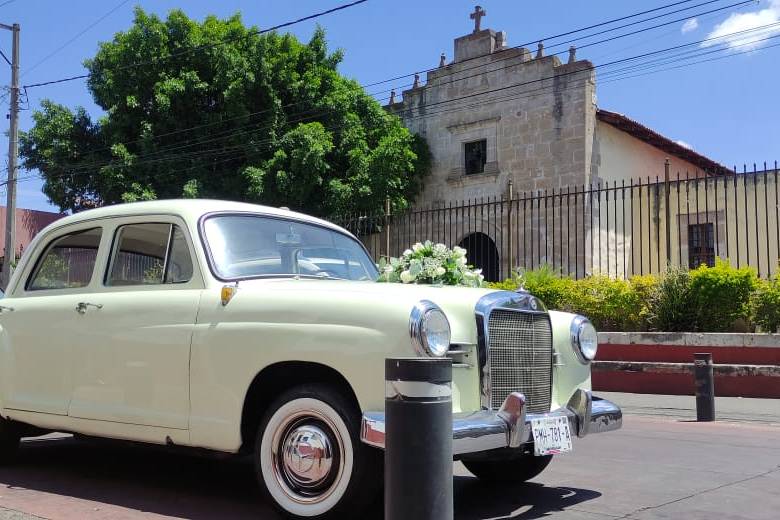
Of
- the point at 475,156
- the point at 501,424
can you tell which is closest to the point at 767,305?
the point at 501,424

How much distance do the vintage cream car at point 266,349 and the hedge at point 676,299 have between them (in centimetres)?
662

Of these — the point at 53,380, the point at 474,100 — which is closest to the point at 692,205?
the point at 474,100

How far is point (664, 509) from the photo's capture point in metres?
4.48

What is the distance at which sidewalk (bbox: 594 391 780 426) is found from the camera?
923cm

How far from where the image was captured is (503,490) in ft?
A: 16.8

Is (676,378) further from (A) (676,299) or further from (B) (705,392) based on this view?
(B) (705,392)

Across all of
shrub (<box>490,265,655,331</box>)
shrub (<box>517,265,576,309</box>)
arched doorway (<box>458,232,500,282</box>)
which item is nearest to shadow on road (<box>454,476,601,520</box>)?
shrub (<box>490,265,655,331</box>)

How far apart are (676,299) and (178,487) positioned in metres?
9.49

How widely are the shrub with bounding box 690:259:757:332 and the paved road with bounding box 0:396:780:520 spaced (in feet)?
16.7

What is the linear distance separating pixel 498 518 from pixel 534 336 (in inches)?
40.5

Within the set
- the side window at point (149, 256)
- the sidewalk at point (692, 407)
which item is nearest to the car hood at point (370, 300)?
the side window at point (149, 256)

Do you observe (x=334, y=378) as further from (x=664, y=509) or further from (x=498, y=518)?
(x=664, y=509)

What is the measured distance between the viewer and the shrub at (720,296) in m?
11.9

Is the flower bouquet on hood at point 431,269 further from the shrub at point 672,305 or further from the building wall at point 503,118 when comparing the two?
the building wall at point 503,118
